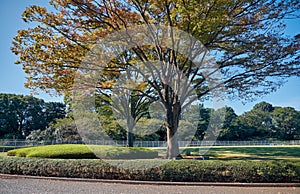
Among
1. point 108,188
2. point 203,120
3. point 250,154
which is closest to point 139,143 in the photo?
point 203,120

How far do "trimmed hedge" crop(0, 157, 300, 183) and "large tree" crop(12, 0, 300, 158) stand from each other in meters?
3.57

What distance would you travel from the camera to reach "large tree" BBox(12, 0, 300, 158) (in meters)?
8.30

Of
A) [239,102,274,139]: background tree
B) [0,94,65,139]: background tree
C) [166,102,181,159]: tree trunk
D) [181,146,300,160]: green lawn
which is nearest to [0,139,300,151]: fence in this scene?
[239,102,274,139]: background tree

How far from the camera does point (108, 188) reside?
5.95 m

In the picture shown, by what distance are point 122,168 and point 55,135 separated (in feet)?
73.5

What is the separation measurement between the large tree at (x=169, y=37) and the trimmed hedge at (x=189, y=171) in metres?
3.57

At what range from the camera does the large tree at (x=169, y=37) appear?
830 cm

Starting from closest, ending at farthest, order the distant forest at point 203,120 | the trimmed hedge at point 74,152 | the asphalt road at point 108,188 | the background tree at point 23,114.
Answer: the asphalt road at point 108,188, the trimmed hedge at point 74,152, the distant forest at point 203,120, the background tree at point 23,114

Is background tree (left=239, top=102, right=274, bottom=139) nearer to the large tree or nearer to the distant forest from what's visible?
the distant forest

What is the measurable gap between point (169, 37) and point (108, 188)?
6071mm

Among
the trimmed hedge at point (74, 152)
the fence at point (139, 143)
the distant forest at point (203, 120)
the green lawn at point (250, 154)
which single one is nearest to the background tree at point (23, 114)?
the distant forest at point (203, 120)

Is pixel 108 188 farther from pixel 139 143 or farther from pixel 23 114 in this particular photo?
pixel 23 114

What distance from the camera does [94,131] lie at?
2077cm

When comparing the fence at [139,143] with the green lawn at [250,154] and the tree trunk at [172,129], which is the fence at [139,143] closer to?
the green lawn at [250,154]
